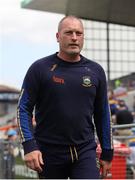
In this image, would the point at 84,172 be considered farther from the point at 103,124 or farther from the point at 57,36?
the point at 57,36

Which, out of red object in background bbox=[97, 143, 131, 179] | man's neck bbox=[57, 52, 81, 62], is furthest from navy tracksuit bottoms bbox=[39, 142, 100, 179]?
red object in background bbox=[97, 143, 131, 179]

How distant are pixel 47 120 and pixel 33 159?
1.20ft

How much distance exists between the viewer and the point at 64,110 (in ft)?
14.8

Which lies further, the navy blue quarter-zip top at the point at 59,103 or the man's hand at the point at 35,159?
the navy blue quarter-zip top at the point at 59,103

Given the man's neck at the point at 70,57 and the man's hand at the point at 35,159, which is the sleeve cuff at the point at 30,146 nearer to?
the man's hand at the point at 35,159

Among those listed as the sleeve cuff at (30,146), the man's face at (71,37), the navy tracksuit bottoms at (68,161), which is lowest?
the navy tracksuit bottoms at (68,161)

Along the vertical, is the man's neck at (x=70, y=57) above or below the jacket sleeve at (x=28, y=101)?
above

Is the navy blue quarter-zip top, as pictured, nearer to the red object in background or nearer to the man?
the man

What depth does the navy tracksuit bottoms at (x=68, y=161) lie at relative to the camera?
4529 mm

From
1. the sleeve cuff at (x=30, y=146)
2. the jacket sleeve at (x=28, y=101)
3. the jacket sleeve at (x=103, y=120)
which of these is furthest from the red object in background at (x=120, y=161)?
the sleeve cuff at (x=30, y=146)

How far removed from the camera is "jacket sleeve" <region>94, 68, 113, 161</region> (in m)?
4.70

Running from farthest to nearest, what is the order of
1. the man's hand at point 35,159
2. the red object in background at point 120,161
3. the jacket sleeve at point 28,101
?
the red object in background at point 120,161
the jacket sleeve at point 28,101
the man's hand at point 35,159

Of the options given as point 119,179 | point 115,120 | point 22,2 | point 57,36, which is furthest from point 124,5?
point 57,36

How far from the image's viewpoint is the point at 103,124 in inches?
187
